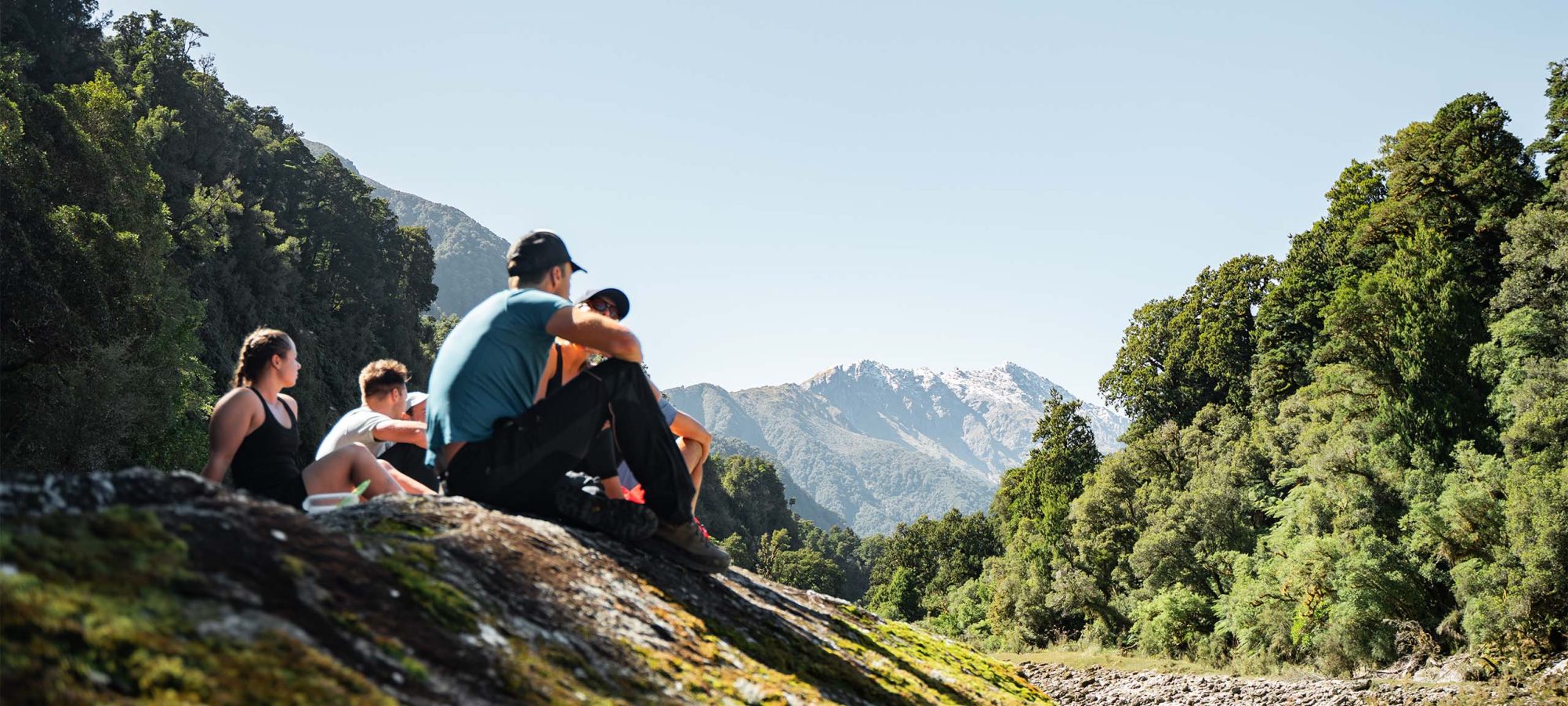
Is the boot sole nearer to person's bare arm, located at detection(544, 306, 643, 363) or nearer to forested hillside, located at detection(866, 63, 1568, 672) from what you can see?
person's bare arm, located at detection(544, 306, 643, 363)

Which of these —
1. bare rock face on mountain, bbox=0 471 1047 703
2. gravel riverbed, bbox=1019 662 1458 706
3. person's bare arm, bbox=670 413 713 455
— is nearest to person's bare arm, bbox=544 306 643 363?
bare rock face on mountain, bbox=0 471 1047 703

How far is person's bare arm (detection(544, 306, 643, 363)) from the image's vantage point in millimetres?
4973

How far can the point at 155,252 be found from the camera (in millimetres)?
34312

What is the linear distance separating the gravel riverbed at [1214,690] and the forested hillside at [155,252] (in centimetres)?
2659

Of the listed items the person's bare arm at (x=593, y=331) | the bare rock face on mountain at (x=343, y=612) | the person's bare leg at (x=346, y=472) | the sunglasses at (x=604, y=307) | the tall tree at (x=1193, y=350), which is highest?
the tall tree at (x=1193, y=350)

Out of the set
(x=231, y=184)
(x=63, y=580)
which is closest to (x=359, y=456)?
(x=63, y=580)

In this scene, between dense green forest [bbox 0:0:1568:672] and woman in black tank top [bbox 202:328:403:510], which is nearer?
woman in black tank top [bbox 202:328:403:510]

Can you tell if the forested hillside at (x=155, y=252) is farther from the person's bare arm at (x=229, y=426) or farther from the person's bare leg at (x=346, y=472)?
the person's bare leg at (x=346, y=472)

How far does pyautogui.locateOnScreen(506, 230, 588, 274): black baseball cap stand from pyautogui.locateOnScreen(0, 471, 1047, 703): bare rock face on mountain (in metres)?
1.52

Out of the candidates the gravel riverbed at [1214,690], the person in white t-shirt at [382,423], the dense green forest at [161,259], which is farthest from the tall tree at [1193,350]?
the person in white t-shirt at [382,423]

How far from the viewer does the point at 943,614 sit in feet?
278

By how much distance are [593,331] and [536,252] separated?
28.0 inches

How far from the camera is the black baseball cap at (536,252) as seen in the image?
212 inches

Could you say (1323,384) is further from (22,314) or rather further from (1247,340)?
→ (22,314)
